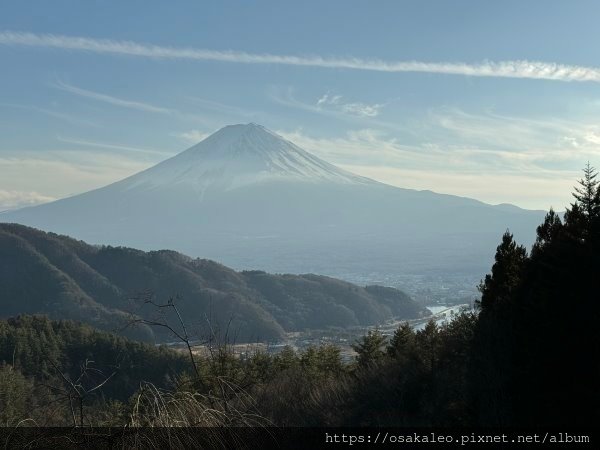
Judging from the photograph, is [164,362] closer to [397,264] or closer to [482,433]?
[482,433]

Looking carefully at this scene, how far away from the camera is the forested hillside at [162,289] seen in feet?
286

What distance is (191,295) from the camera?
91688mm

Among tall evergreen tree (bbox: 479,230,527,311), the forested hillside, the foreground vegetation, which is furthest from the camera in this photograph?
the forested hillside

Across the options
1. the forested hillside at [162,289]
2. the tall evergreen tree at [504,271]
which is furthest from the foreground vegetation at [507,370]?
the forested hillside at [162,289]

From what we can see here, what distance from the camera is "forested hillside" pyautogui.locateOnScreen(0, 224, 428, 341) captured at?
87250 millimetres

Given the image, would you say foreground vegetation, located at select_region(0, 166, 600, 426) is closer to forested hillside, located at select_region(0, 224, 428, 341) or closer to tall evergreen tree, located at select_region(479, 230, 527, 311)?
tall evergreen tree, located at select_region(479, 230, 527, 311)

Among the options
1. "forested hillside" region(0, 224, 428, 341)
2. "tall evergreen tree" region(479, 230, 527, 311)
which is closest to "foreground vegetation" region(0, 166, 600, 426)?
"tall evergreen tree" region(479, 230, 527, 311)

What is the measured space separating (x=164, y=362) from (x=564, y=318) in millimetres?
42770

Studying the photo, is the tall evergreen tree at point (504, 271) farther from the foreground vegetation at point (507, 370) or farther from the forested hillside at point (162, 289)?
the forested hillside at point (162, 289)

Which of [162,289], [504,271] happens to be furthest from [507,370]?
[162,289]

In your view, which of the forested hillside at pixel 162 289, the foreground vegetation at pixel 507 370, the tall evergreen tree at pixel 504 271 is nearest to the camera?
the foreground vegetation at pixel 507 370

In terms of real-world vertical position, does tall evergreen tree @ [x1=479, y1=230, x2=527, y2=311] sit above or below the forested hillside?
above

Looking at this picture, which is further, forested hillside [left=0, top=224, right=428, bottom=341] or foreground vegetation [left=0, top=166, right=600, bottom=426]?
forested hillside [left=0, top=224, right=428, bottom=341]

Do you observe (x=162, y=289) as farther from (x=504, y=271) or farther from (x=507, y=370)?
(x=507, y=370)
